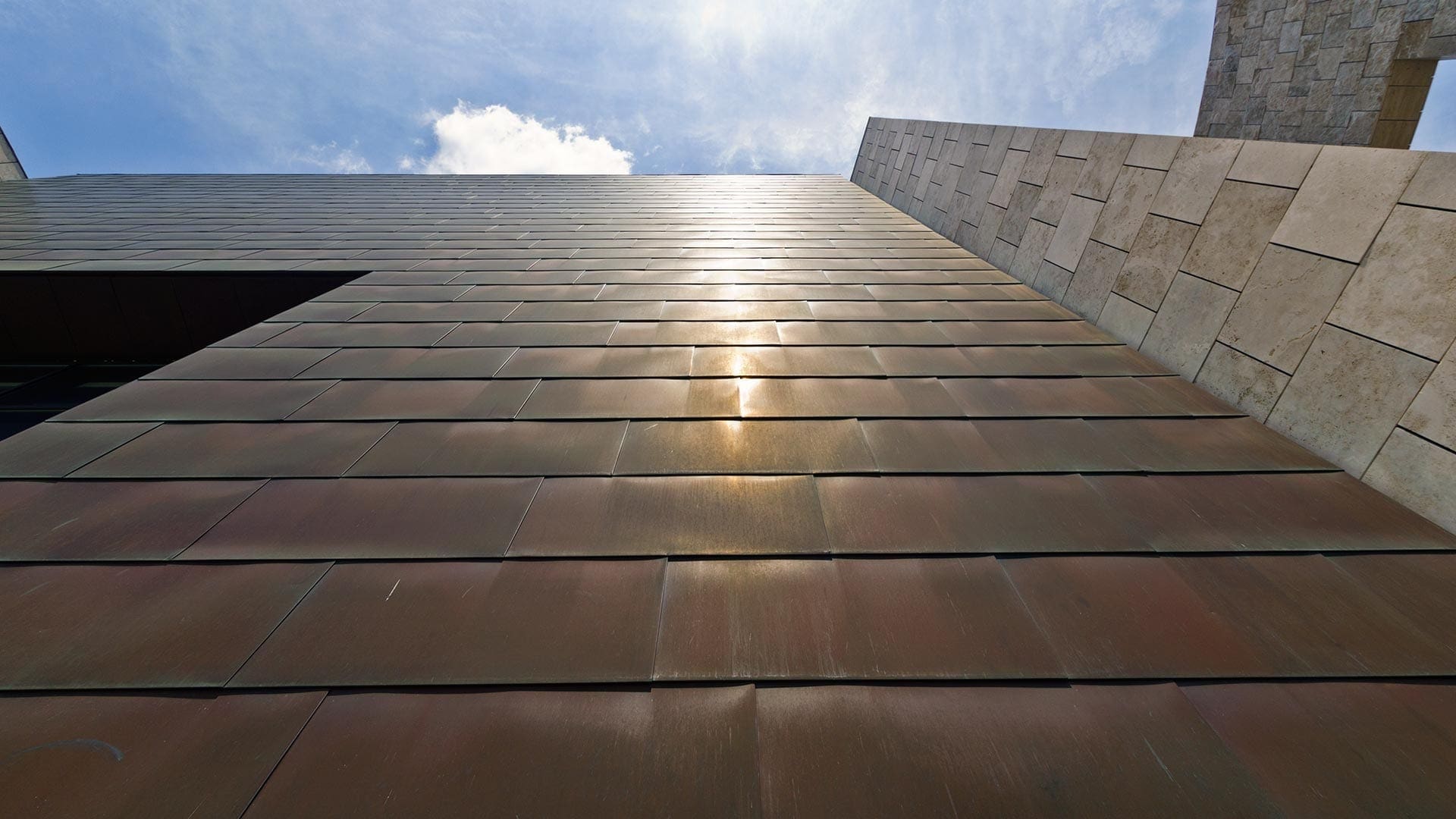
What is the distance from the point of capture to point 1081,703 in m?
1.79

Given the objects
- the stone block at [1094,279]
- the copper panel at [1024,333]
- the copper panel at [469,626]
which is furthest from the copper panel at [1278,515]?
the stone block at [1094,279]

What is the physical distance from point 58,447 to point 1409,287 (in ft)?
23.0

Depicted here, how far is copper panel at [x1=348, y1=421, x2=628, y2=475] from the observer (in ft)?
9.64

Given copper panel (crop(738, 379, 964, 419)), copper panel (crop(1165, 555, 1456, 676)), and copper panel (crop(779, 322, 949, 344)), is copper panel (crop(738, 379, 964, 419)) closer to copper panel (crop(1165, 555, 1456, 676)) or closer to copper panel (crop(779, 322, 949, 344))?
copper panel (crop(779, 322, 949, 344))

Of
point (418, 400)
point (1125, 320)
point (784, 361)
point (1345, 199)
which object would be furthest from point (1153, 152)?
point (418, 400)

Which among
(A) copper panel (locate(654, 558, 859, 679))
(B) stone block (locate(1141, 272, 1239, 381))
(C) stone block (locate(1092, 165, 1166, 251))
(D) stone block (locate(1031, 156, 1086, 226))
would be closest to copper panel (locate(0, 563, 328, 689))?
(A) copper panel (locate(654, 558, 859, 679))

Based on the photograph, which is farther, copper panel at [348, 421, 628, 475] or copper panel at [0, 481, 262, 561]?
copper panel at [348, 421, 628, 475]

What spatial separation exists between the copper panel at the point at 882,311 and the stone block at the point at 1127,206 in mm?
1447

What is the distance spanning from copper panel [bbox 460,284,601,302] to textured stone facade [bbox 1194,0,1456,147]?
1713cm

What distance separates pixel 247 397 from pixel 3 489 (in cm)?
110

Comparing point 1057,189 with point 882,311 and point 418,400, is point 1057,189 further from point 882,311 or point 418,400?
point 418,400

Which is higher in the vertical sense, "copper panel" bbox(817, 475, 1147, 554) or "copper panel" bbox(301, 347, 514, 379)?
"copper panel" bbox(817, 475, 1147, 554)

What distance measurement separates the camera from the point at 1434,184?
2.89 meters

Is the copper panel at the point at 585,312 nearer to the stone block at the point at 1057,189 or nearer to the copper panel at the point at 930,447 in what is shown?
the copper panel at the point at 930,447
